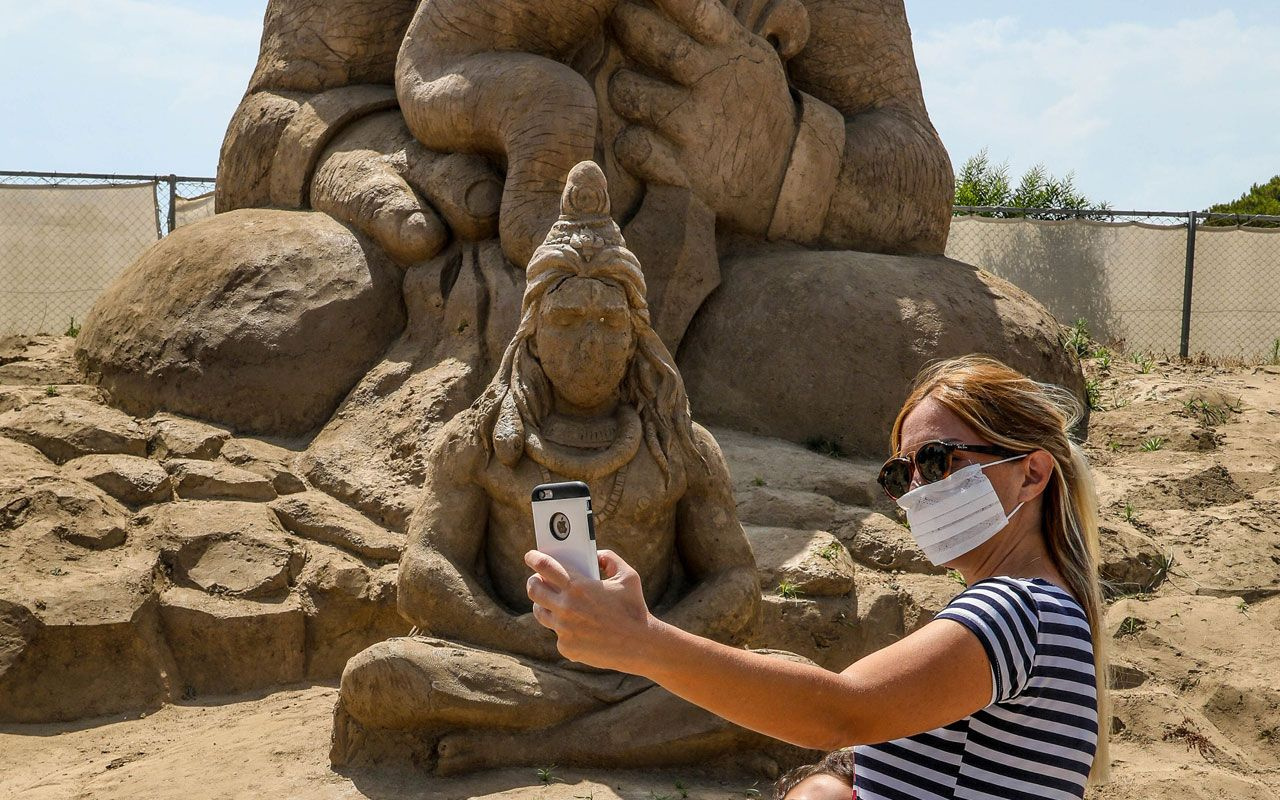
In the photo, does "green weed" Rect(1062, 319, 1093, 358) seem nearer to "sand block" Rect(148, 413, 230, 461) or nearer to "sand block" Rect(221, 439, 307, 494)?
"sand block" Rect(221, 439, 307, 494)

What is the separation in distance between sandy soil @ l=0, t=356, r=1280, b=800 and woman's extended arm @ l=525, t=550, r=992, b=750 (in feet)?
7.42

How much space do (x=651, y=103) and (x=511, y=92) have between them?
91 centimetres

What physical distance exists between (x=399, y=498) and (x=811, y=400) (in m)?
2.28

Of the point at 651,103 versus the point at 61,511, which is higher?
the point at 651,103

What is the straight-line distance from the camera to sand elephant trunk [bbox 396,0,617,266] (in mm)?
6562

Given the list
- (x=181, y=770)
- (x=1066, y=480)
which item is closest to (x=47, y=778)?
(x=181, y=770)

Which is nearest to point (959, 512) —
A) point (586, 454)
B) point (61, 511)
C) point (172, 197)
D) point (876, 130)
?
point (586, 454)

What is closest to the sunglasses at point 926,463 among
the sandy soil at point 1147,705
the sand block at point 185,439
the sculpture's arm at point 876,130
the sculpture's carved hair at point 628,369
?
the sandy soil at point 1147,705

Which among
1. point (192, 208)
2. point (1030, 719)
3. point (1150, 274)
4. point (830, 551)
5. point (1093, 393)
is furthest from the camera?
point (1150, 274)

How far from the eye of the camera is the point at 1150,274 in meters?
11.4

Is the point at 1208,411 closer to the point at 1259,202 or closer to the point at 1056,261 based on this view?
the point at 1056,261

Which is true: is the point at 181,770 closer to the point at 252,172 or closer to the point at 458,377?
the point at 458,377

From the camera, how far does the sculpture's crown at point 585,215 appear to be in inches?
169

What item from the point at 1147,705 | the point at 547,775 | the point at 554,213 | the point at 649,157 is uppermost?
the point at 649,157
